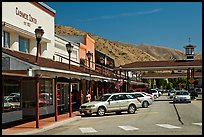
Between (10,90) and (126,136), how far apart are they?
968 cm

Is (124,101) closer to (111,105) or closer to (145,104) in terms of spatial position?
(111,105)

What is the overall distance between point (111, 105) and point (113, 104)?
176 millimetres

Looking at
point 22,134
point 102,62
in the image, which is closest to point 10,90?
point 22,134

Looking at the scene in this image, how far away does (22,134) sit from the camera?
55.8ft

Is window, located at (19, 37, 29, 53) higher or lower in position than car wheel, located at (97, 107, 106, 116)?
higher

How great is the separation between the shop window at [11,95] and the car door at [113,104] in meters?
7.07

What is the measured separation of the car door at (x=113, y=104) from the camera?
28359 mm

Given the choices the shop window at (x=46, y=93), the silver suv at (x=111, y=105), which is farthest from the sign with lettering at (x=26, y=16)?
the silver suv at (x=111, y=105)

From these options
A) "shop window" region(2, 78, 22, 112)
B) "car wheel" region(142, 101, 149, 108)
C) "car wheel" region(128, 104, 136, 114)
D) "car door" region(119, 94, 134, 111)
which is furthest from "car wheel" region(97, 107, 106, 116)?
"car wheel" region(142, 101, 149, 108)

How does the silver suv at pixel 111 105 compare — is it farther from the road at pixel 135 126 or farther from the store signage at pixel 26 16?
the store signage at pixel 26 16

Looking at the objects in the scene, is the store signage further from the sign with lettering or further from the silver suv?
the silver suv

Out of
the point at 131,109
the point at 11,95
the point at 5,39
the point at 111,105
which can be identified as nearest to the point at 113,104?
the point at 111,105

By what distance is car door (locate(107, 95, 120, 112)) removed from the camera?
1117 inches

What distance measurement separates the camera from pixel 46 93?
28.9m
